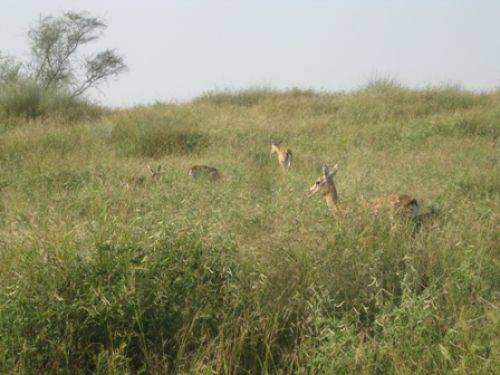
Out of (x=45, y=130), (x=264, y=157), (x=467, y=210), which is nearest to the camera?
(x=467, y=210)

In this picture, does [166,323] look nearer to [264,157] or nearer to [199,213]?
[199,213]

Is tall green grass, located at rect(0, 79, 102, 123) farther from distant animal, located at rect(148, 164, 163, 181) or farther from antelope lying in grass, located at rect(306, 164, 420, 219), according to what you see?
antelope lying in grass, located at rect(306, 164, 420, 219)

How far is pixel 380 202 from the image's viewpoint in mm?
4824

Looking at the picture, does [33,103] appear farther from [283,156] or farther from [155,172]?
[155,172]

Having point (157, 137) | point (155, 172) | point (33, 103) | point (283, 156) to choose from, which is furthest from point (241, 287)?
point (33, 103)

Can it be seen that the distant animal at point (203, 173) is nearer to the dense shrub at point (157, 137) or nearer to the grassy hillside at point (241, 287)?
the grassy hillside at point (241, 287)

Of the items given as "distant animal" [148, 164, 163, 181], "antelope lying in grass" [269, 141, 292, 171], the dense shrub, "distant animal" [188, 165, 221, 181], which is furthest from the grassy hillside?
the dense shrub

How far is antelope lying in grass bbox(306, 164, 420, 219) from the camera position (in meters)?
4.47

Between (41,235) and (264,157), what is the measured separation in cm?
661

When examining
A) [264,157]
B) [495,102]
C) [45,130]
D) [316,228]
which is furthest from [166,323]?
[495,102]

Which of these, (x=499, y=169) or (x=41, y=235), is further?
(x=499, y=169)

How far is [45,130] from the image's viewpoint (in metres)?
10.4

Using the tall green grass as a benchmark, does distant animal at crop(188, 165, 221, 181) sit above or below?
below

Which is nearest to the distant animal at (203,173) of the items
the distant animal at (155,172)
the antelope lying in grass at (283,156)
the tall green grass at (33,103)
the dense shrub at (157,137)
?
the distant animal at (155,172)
